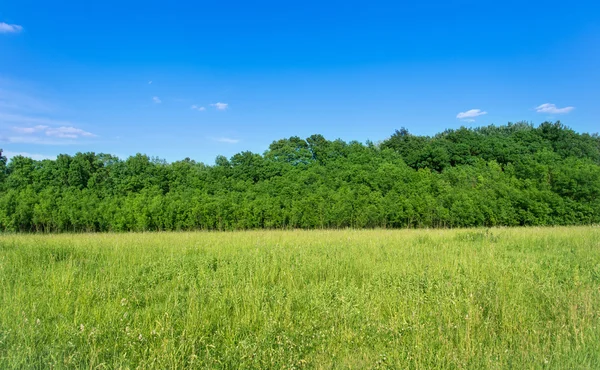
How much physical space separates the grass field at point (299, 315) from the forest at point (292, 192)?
65.5 feet

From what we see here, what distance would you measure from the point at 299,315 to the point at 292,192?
25050 millimetres

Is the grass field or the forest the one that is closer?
the grass field

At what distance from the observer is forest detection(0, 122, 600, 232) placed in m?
27.8

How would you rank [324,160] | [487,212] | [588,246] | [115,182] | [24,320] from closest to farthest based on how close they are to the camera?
[24,320], [588,246], [487,212], [115,182], [324,160]

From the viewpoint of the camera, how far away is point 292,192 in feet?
97.5

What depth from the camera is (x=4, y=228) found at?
30.5m

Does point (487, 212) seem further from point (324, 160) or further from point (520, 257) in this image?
point (520, 257)

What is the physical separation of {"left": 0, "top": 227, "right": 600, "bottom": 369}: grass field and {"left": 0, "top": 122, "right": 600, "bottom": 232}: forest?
1997 cm

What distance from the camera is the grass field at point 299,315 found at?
11.4 feet

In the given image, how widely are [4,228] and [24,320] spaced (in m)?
35.8

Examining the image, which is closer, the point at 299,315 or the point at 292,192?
the point at 299,315

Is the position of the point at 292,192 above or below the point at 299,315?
above

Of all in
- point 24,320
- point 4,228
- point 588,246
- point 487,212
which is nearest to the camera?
point 24,320

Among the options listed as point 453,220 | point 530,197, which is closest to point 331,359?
point 453,220
